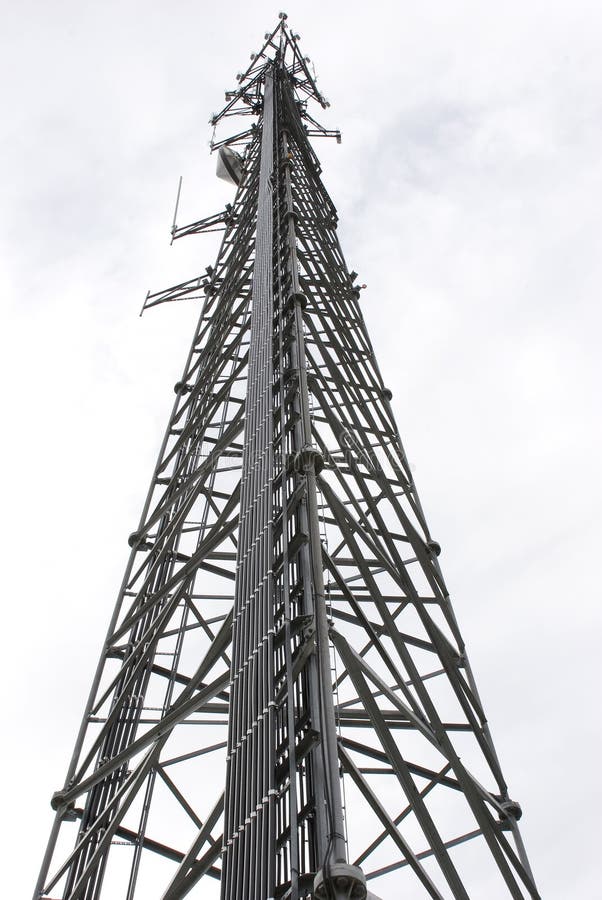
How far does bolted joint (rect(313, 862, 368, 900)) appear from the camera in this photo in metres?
5.21

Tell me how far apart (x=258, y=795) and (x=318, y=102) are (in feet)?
86.5

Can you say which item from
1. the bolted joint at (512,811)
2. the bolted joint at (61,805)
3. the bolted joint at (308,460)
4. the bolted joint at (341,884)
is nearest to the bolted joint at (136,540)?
the bolted joint at (61,805)

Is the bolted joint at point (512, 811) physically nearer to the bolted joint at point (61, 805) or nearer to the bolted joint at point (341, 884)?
the bolted joint at point (341, 884)

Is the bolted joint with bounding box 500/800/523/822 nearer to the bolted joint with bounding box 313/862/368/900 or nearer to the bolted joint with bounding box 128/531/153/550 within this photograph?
the bolted joint with bounding box 313/862/368/900

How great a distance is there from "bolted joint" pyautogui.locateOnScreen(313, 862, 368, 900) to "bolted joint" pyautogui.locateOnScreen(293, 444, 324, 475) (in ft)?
14.5

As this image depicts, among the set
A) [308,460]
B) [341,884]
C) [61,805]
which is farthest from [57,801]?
[341,884]

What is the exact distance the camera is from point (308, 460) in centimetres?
898

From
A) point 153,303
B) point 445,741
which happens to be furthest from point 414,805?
point 153,303

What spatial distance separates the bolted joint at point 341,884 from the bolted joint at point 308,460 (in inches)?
174

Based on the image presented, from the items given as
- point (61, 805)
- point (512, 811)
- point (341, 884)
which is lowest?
point (341, 884)

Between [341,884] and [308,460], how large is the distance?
15.1 ft

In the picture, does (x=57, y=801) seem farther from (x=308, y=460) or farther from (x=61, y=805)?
(x=308, y=460)

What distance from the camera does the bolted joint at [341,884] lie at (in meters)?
5.21

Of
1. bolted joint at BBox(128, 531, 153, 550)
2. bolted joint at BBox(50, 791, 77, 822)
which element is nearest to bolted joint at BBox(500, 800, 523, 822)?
bolted joint at BBox(50, 791, 77, 822)
